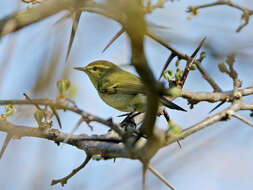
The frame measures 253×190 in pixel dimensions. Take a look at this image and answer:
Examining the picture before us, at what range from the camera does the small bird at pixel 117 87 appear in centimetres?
566

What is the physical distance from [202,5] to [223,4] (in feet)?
0.84

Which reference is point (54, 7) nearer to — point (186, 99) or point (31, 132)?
point (31, 132)

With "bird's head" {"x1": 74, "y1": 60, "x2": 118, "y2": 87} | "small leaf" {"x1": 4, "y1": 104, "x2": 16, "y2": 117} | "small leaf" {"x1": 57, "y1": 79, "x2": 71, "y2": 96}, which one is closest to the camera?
"small leaf" {"x1": 57, "y1": 79, "x2": 71, "y2": 96}

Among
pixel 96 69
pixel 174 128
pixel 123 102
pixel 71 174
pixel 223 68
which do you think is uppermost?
pixel 174 128

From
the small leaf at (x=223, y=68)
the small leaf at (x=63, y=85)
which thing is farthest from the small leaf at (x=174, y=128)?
the small leaf at (x=223, y=68)

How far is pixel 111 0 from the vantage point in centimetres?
123

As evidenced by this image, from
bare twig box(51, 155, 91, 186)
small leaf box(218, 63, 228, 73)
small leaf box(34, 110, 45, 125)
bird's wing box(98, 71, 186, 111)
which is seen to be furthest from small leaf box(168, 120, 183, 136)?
bird's wing box(98, 71, 186, 111)

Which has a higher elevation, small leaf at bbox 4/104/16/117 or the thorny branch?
the thorny branch

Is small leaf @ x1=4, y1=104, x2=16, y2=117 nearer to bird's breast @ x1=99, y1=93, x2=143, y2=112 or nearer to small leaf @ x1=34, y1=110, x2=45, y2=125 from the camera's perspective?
small leaf @ x1=34, y1=110, x2=45, y2=125

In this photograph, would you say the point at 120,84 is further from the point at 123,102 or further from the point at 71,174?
the point at 71,174

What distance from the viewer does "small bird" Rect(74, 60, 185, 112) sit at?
5664mm

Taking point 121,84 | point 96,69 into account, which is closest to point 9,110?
point 121,84

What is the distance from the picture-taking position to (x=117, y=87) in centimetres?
633

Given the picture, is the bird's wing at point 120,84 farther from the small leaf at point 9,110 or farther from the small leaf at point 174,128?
the small leaf at point 174,128
